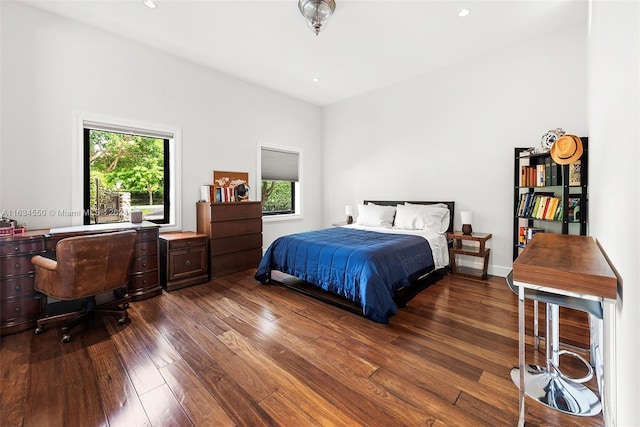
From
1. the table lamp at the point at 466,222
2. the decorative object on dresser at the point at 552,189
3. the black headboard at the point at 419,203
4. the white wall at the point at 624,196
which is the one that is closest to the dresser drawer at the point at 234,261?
the black headboard at the point at 419,203

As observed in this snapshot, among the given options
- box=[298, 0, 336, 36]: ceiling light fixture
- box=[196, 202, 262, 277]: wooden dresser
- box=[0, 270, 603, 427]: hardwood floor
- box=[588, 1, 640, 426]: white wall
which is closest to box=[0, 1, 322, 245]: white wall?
box=[196, 202, 262, 277]: wooden dresser

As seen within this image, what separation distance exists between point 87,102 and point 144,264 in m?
1.94

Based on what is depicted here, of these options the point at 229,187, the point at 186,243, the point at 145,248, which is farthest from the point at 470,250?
the point at 145,248

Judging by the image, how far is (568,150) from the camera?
8.80 feet

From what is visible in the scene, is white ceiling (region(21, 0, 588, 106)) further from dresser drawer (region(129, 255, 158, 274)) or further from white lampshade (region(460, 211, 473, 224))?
dresser drawer (region(129, 255, 158, 274))

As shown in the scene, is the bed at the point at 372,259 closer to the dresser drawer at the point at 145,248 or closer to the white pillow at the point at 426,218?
A: the white pillow at the point at 426,218

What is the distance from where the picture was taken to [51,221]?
2.94 metres

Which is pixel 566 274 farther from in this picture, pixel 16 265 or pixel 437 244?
pixel 16 265

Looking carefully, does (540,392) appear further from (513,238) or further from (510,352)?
(513,238)

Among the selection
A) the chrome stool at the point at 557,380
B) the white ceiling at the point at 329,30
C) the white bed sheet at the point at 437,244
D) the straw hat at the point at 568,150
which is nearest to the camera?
the chrome stool at the point at 557,380

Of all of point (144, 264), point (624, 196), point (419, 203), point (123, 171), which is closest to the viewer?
point (624, 196)

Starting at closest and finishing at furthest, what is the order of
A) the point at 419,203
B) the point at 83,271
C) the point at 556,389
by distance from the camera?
the point at 556,389
the point at 83,271
the point at 419,203

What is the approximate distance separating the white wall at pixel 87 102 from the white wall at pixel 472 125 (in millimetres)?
2164

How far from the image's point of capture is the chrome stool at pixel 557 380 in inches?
52.7
